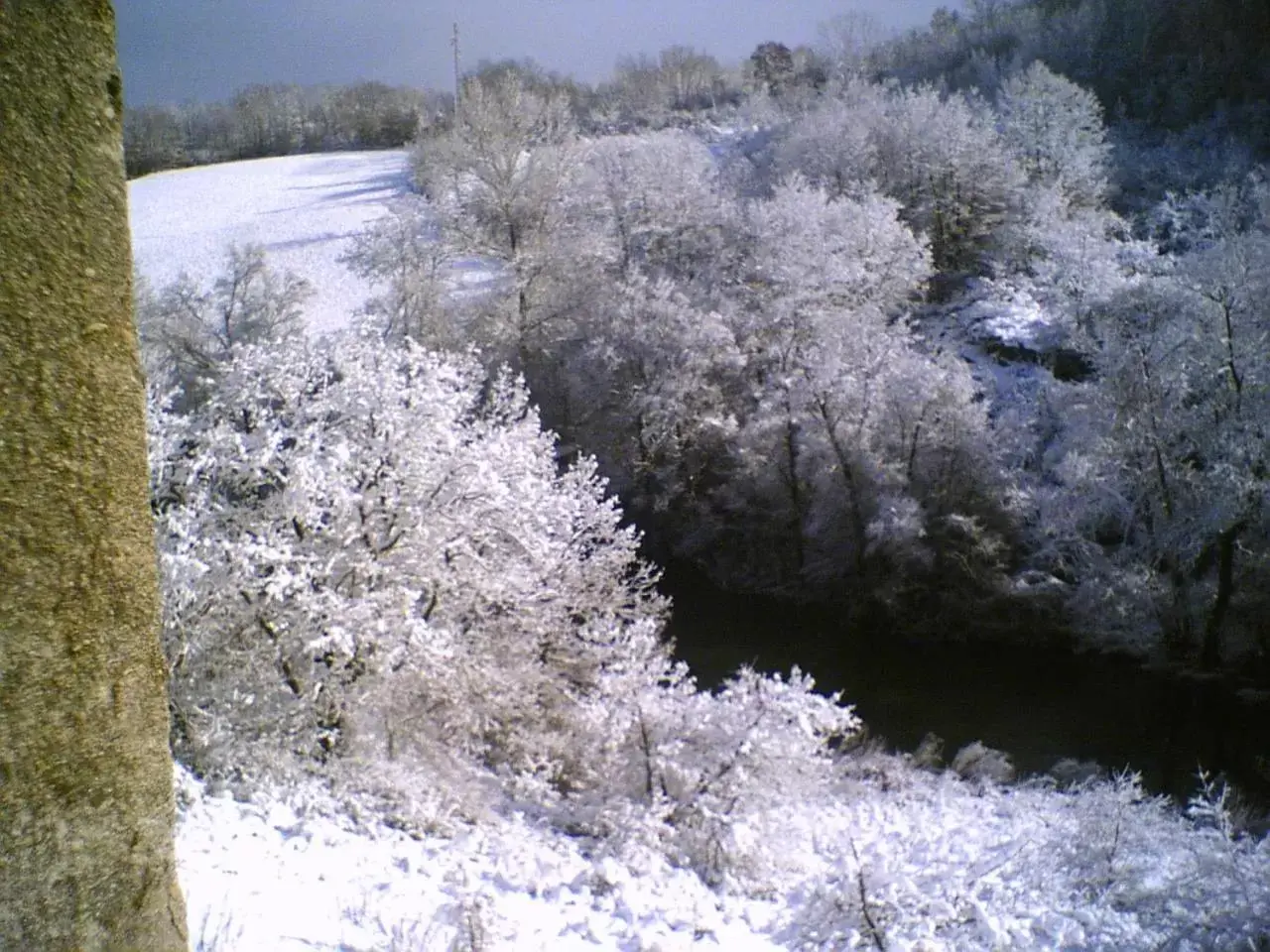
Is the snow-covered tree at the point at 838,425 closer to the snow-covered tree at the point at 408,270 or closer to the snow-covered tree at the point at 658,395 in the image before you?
the snow-covered tree at the point at 658,395

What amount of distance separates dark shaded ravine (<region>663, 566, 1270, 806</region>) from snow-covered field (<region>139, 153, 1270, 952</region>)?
9.03ft

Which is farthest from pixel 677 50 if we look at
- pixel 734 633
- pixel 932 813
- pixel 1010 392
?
pixel 932 813

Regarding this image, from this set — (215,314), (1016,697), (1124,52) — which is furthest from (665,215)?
(1124,52)

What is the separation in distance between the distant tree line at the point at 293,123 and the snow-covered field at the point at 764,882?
1652 centimetres

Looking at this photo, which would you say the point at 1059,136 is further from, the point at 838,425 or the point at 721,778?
the point at 721,778

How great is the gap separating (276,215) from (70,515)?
34010mm

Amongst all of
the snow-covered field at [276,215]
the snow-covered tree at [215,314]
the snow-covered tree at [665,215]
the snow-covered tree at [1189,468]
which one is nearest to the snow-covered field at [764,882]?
the snow-covered tree at [1189,468]

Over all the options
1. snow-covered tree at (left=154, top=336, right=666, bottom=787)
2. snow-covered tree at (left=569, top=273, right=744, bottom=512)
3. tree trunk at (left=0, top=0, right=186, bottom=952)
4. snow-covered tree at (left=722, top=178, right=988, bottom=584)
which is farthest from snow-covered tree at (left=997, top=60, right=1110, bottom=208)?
tree trunk at (left=0, top=0, right=186, bottom=952)

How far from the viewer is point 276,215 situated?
31.5m

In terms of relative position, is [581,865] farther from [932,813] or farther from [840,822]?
[932,813]

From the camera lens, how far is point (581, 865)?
720 cm

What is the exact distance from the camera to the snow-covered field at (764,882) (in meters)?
5.23

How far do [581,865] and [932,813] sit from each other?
497cm

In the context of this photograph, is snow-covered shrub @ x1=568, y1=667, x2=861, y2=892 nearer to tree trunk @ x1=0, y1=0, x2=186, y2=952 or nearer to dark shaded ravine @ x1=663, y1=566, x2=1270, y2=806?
dark shaded ravine @ x1=663, y1=566, x2=1270, y2=806
